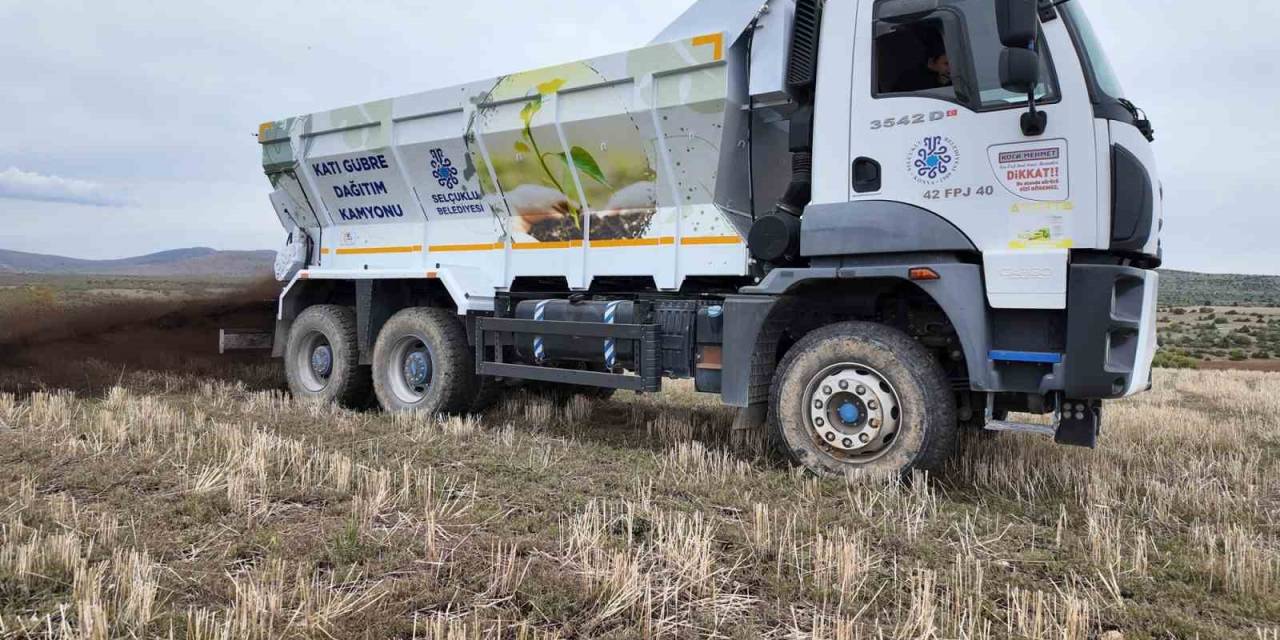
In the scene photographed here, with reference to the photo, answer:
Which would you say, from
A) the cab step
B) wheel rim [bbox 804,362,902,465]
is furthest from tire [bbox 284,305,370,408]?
the cab step

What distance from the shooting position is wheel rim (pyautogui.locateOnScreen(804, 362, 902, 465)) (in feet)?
15.5

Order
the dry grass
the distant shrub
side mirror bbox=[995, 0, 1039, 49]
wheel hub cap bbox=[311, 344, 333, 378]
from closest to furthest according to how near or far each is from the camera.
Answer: the dry grass < side mirror bbox=[995, 0, 1039, 49] < wheel hub cap bbox=[311, 344, 333, 378] < the distant shrub

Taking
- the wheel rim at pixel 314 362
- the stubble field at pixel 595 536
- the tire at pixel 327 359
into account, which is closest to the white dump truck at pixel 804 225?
the tire at pixel 327 359

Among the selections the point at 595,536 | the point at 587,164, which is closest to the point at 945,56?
the point at 587,164

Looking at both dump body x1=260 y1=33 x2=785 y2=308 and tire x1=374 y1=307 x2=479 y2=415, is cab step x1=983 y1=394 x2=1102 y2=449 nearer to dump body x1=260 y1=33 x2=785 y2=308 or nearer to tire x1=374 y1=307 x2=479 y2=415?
dump body x1=260 y1=33 x2=785 y2=308

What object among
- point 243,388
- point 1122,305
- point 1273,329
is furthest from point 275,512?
point 1273,329

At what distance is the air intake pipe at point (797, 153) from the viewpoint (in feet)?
17.3

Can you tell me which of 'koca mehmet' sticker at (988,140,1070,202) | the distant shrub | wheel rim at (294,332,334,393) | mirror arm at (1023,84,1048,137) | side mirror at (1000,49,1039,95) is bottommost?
the distant shrub

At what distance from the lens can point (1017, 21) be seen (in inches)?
154

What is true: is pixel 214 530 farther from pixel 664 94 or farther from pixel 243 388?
pixel 243 388

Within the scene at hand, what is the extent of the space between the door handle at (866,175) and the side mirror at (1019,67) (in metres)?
0.97

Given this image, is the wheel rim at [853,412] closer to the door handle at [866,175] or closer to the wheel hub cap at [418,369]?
the door handle at [866,175]

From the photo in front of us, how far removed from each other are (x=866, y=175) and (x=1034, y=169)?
94 centimetres

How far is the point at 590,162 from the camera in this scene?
6332mm
